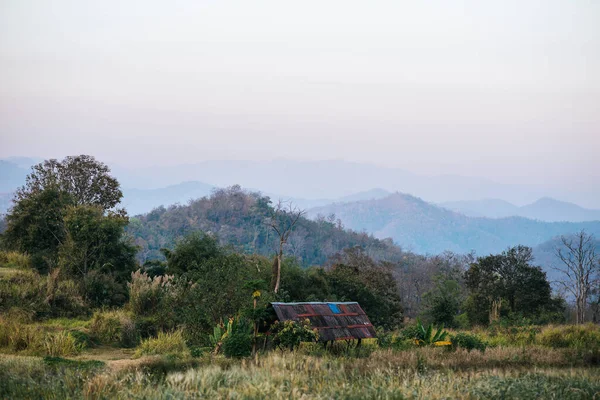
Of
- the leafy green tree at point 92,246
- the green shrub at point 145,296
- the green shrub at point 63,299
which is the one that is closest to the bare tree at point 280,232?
the green shrub at point 145,296

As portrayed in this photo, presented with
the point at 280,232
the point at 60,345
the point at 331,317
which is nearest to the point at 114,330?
the point at 60,345

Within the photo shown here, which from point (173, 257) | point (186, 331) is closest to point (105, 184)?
point (173, 257)

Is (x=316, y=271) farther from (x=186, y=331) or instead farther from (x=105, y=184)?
(x=105, y=184)

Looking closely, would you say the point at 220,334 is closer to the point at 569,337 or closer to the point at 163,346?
the point at 163,346

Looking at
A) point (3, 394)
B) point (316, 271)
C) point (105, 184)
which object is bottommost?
point (3, 394)

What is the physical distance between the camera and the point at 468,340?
15766mm

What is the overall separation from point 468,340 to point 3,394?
11152 millimetres

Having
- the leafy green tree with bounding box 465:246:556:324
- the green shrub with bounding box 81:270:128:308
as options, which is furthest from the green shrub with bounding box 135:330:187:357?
the leafy green tree with bounding box 465:246:556:324

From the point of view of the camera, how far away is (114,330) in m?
16.2

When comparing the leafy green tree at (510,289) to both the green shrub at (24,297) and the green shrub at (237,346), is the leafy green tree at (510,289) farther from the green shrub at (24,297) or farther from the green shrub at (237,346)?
the green shrub at (24,297)

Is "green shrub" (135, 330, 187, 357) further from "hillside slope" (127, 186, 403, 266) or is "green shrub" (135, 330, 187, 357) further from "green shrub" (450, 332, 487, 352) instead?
"hillside slope" (127, 186, 403, 266)

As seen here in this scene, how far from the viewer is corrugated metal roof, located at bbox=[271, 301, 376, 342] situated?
44.3ft

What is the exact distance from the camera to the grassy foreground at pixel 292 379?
8672 millimetres

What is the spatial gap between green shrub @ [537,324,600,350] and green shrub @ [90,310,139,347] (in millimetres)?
11651
